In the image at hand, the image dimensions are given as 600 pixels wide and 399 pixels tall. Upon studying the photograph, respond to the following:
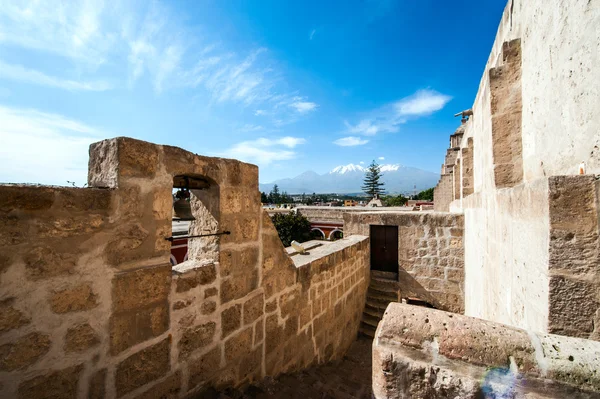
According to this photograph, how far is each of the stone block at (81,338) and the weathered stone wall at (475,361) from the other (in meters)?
1.52

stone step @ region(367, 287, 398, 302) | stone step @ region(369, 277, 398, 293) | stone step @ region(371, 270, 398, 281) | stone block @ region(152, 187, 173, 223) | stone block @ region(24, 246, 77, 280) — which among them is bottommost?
stone step @ region(367, 287, 398, 302)

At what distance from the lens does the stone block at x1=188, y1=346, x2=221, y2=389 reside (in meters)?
2.02

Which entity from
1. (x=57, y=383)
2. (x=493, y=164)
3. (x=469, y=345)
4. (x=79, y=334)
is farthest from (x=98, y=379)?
(x=493, y=164)

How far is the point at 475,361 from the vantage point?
0.96m

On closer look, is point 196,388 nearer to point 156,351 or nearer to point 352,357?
point 156,351

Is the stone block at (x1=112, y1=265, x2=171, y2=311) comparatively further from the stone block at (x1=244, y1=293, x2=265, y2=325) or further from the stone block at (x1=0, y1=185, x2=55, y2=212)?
the stone block at (x1=244, y1=293, x2=265, y2=325)

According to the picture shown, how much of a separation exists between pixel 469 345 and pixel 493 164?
217 cm

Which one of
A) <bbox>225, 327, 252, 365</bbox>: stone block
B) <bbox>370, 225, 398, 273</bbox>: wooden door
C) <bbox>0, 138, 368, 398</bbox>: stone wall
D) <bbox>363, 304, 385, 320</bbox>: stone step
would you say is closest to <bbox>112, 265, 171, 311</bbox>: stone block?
<bbox>0, 138, 368, 398</bbox>: stone wall

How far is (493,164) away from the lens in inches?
101

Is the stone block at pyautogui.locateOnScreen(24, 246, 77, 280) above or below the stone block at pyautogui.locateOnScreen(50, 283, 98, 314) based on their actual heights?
above

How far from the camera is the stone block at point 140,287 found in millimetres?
1605

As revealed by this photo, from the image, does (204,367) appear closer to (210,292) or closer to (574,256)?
(210,292)

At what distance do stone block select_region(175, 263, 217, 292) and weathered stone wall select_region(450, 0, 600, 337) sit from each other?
2.05 metres

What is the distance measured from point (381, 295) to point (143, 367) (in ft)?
17.6
